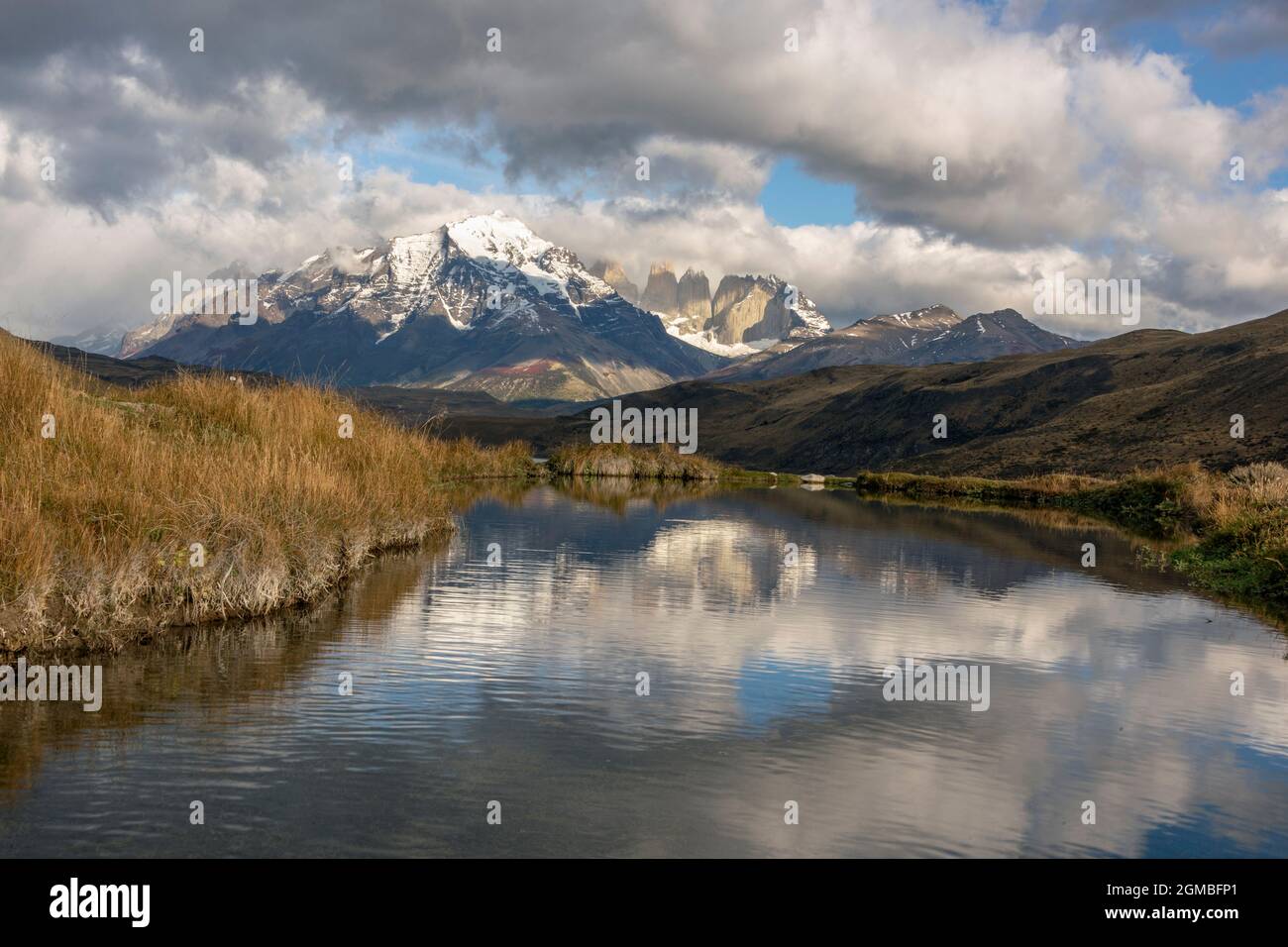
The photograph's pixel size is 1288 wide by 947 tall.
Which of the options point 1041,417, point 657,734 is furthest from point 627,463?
point 1041,417

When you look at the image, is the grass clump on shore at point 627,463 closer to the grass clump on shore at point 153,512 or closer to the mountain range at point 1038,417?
the mountain range at point 1038,417

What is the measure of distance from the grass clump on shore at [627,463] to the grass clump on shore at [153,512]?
44.0 metres

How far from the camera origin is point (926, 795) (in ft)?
35.4

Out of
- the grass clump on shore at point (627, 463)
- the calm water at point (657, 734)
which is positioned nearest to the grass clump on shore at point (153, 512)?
the calm water at point (657, 734)

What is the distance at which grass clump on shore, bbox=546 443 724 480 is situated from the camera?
233 ft

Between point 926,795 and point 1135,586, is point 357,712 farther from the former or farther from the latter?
point 1135,586

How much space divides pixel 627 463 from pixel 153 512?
56009mm

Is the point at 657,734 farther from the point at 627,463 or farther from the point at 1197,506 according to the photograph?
the point at 627,463

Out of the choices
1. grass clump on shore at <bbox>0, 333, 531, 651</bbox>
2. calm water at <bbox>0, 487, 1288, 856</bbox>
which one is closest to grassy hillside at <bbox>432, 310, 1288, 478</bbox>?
calm water at <bbox>0, 487, 1288, 856</bbox>

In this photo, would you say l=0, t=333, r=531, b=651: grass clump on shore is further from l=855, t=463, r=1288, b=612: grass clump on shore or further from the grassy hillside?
the grassy hillside

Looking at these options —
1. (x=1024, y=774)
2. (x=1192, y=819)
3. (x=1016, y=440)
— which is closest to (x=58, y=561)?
(x=1024, y=774)

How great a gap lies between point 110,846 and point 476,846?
3052mm

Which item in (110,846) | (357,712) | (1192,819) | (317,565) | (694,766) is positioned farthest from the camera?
(317,565)

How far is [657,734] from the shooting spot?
12398 millimetres
